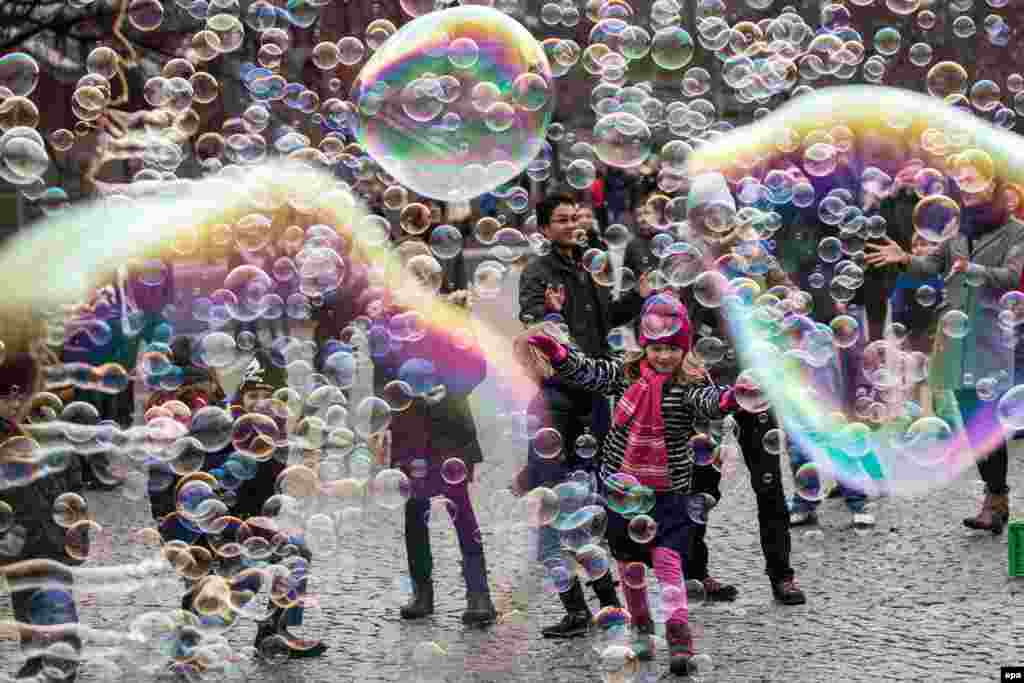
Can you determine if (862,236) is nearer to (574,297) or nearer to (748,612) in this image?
(574,297)

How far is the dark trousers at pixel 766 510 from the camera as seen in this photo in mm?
6512

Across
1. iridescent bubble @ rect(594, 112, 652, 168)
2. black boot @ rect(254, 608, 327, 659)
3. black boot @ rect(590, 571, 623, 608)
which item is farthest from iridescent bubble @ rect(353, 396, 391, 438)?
iridescent bubble @ rect(594, 112, 652, 168)

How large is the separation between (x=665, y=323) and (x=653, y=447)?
41cm

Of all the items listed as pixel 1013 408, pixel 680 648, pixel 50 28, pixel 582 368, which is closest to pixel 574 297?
pixel 582 368

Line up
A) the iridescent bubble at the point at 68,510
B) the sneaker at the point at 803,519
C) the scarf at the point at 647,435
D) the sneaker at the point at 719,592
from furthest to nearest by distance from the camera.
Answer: the sneaker at the point at 803,519
the sneaker at the point at 719,592
the scarf at the point at 647,435
the iridescent bubble at the point at 68,510

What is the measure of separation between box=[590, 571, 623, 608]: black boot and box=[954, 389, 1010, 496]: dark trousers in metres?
2.15

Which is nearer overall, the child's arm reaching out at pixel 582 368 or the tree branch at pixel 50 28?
the child's arm reaching out at pixel 582 368

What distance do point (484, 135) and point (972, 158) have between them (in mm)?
2119

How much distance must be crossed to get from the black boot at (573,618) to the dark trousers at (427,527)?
38 cm

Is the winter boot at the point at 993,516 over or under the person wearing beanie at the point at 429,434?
under

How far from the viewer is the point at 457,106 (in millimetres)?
7660

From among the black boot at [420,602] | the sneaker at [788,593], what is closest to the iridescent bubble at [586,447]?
the black boot at [420,602]

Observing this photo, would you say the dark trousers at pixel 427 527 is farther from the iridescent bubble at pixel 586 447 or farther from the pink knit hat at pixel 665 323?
the pink knit hat at pixel 665 323

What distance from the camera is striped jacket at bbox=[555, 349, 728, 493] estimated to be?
18.8ft
